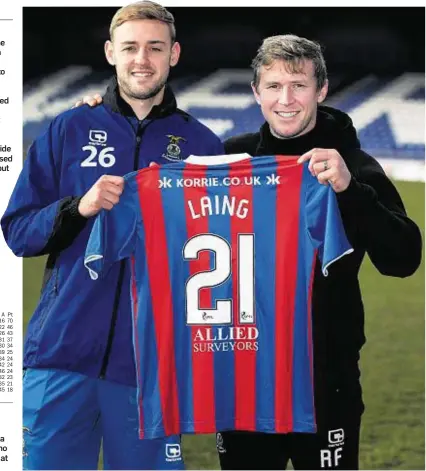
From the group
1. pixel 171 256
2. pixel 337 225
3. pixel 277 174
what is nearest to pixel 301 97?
pixel 277 174

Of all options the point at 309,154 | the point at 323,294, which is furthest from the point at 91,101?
the point at 323,294

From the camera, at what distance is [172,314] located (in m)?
2.28

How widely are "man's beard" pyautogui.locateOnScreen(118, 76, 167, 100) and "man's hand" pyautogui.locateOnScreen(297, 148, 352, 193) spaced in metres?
0.47

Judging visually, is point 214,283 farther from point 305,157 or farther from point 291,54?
point 291,54

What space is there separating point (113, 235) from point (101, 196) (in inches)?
5.3

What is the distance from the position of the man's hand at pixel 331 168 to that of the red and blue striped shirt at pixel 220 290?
0.10 metres

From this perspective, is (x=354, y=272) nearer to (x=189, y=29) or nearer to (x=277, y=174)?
(x=277, y=174)

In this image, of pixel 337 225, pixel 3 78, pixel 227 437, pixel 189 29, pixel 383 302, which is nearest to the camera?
pixel 337 225

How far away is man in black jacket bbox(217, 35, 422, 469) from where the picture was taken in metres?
2.28

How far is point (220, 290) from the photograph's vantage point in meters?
2.29

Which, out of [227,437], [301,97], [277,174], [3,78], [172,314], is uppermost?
[3,78]

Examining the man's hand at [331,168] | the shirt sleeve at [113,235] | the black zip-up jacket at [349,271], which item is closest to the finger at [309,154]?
the man's hand at [331,168]

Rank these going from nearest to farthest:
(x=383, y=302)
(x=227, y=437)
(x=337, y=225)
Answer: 1. (x=337, y=225)
2. (x=227, y=437)
3. (x=383, y=302)

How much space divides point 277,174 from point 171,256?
0.35 m
